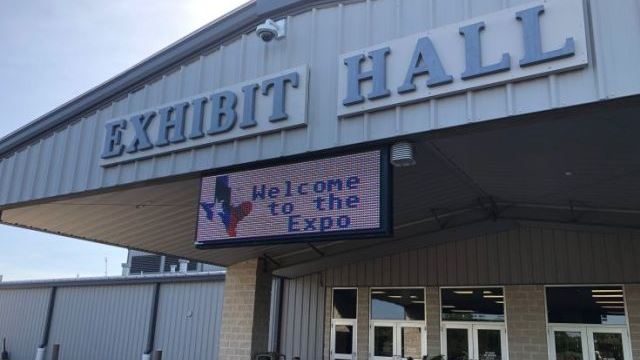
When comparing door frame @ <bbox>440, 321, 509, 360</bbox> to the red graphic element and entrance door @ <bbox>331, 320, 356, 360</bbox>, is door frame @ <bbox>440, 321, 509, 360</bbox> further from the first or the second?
the red graphic element

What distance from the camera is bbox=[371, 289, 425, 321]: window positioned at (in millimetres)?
14852

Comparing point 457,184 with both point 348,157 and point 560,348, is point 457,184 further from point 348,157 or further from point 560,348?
point 560,348

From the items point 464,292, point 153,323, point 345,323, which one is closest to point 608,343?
point 464,292

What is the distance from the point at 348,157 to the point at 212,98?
7.40 feet

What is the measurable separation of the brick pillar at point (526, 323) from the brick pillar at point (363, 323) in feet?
11.4

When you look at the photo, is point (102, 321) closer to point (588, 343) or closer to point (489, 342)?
point (489, 342)

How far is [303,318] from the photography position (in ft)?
52.4

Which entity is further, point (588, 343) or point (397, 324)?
point (397, 324)

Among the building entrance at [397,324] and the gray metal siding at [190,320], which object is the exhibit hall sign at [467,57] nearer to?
the building entrance at [397,324]

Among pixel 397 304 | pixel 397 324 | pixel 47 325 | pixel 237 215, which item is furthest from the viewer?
pixel 47 325

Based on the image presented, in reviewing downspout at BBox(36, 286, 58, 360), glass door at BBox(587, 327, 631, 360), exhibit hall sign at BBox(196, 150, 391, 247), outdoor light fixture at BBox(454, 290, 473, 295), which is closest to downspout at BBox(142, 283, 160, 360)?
downspout at BBox(36, 286, 58, 360)

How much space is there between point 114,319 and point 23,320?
5609mm

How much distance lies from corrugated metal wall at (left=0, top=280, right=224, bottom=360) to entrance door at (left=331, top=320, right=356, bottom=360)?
13.0 ft

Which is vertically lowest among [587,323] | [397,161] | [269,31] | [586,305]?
[587,323]
